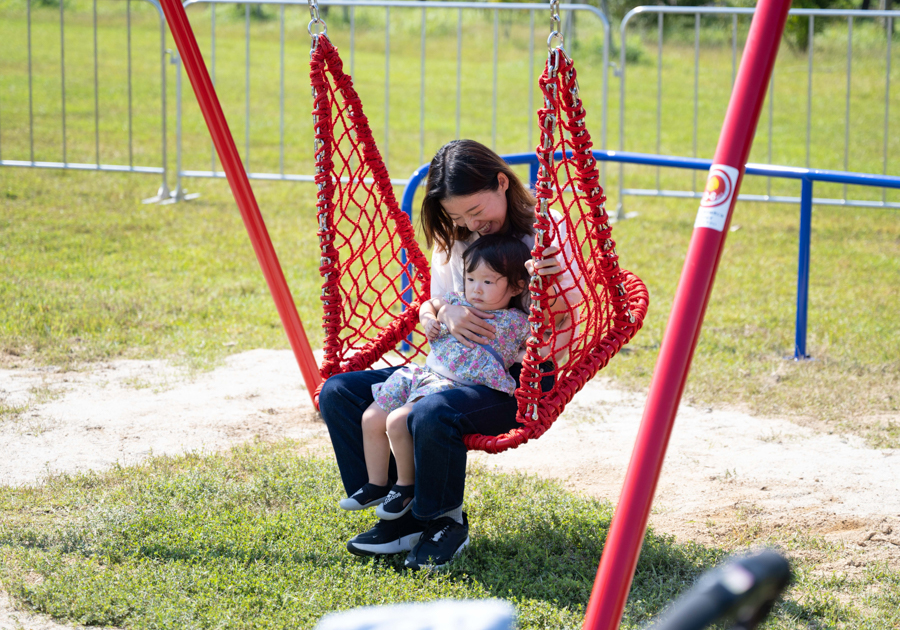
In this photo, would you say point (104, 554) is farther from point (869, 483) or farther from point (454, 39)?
point (454, 39)

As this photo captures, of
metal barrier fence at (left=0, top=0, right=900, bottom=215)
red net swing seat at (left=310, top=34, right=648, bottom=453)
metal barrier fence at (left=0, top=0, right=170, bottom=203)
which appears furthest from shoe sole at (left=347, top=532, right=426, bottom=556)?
metal barrier fence at (left=0, top=0, right=170, bottom=203)

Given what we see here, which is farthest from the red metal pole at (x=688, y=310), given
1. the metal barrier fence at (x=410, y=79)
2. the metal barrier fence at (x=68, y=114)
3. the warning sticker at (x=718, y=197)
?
the metal barrier fence at (x=68, y=114)

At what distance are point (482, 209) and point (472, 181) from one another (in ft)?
0.31

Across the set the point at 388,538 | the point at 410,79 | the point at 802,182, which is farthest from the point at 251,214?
the point at 410,79

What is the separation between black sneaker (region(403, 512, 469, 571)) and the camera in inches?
109

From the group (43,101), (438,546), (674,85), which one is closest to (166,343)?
(438,546)

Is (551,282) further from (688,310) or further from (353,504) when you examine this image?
(353,504)

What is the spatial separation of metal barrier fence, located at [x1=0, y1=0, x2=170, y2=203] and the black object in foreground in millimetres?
7676

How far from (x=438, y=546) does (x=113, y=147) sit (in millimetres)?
9548

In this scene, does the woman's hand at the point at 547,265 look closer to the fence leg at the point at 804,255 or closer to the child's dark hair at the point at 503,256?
the child's dark hair at the point at 503,256

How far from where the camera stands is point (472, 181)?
2.89 metres

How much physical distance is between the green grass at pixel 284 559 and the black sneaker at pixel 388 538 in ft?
0.13

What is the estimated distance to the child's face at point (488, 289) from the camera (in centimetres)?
287

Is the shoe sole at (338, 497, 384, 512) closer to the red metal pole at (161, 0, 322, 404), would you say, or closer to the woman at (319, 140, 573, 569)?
the woman at (319, 140, 573, 569)
